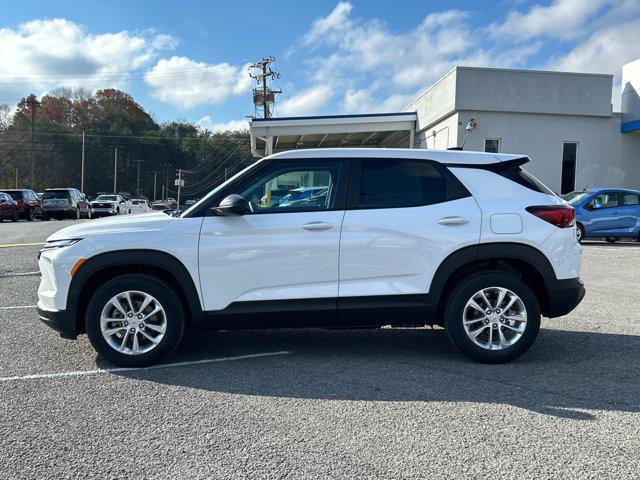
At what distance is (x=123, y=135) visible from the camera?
85938 millimetres

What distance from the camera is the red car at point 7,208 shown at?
25.5 meters

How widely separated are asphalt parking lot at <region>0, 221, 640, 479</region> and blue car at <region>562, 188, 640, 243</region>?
1021 centimetres

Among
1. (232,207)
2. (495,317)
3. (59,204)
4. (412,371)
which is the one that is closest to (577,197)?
(495,317)

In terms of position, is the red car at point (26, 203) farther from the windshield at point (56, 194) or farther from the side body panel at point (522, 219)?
the side body panel at point (522, 219)

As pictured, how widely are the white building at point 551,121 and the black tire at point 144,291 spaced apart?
17121mm

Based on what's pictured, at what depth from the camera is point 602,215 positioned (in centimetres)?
1501

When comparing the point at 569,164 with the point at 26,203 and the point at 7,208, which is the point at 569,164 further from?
the point at 26,203

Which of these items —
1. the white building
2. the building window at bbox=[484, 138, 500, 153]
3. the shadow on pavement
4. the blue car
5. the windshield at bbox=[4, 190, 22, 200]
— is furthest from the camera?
the windshield at bbox=[4, 190, 22, 200]

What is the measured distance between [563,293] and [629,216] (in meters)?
12.5

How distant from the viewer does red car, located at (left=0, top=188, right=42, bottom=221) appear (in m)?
27.2

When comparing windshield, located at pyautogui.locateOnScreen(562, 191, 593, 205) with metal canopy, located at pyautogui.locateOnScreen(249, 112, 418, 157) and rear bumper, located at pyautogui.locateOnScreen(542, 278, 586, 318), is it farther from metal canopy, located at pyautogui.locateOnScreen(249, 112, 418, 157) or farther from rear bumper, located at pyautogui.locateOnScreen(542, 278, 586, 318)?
rear bumper, located at pyautogui.locateOnScreen(542, 278, 586, 318)

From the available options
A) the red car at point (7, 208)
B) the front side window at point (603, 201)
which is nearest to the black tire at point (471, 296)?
the front side window at point (603, 201)

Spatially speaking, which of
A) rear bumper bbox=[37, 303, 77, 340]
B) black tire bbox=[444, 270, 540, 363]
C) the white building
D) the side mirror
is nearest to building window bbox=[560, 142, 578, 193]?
the white building

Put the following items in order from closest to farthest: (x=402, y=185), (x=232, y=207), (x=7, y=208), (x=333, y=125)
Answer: (x=232, y=207) → (x=402, y=185) → (x=333, y=125) → (x=7, y=208)
